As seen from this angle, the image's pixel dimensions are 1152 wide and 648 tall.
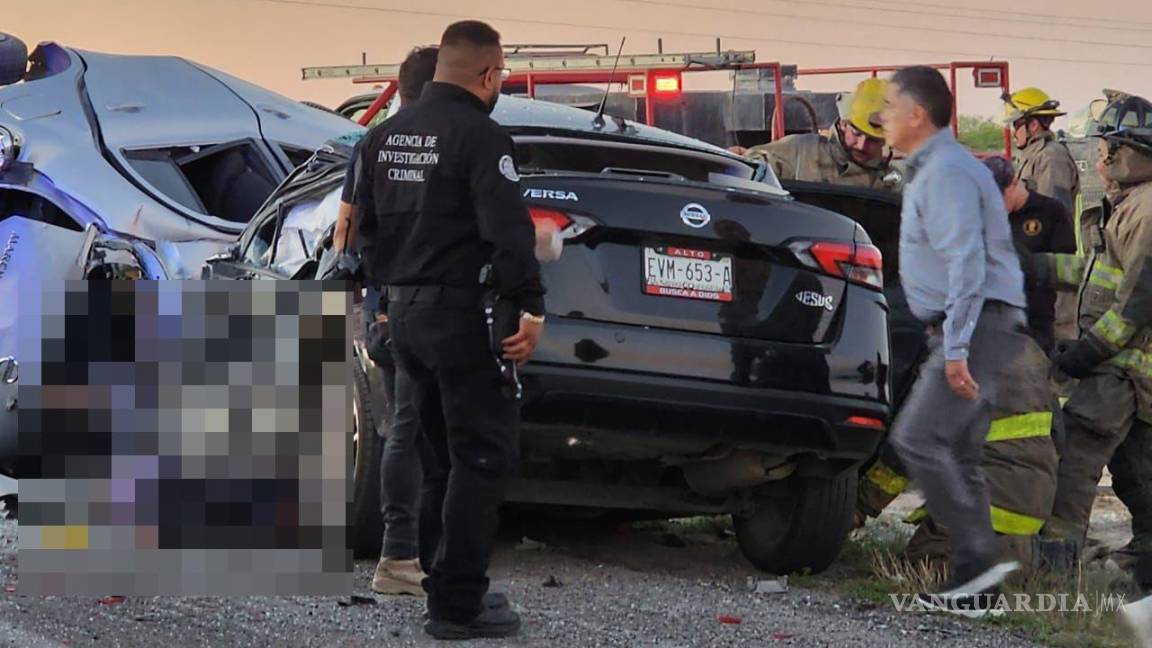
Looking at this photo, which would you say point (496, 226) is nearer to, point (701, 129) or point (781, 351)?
point (781, 351)

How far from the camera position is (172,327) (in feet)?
19.3

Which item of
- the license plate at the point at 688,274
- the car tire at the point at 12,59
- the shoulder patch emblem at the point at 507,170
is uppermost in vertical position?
the car tire at the point at 12,59

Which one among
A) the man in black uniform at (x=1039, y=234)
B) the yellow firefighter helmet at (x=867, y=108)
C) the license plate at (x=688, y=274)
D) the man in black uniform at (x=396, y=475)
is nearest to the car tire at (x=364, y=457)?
the man in black uniform at (x=396, y=475)

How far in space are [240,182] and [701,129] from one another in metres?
5.10

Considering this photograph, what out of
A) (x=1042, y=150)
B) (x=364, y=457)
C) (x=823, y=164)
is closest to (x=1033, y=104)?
(x=1042, y=150)

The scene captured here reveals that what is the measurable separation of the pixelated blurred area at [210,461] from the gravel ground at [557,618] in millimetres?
108

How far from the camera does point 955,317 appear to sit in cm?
547

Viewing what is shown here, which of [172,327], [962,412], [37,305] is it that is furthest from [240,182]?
[962,412]

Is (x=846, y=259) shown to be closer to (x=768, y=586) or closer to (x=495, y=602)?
(x=768, y=586)

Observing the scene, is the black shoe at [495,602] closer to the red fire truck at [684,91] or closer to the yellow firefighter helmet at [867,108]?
the yellow firefighter helmet at [867,108]

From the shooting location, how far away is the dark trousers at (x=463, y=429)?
489 centimetres

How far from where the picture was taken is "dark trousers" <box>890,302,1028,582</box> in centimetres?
561

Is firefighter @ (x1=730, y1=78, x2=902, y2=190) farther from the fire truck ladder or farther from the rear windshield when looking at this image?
the fire truck ladder
